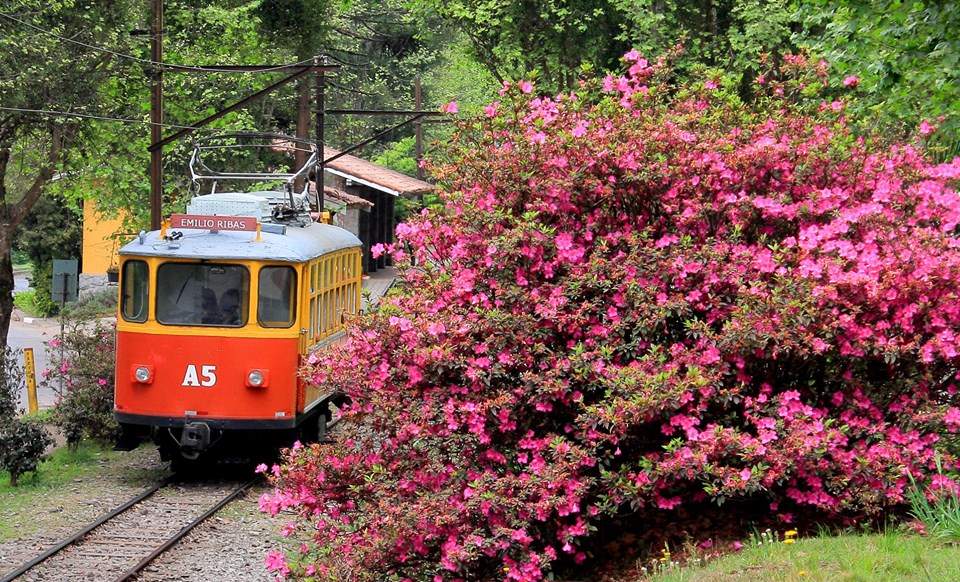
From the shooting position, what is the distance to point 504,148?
8266 mm

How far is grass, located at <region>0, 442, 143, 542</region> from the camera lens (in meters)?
13.2

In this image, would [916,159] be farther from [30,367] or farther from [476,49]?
[30,367]

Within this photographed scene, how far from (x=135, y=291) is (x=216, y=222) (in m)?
1.14

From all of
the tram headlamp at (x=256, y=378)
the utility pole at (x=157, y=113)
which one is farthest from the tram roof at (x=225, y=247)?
the utility pole at (x=157, y=113)

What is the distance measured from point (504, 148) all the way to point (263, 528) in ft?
19.4

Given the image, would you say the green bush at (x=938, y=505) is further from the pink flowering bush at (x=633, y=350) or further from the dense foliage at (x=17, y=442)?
the dense foliage at (x=17, y=442)

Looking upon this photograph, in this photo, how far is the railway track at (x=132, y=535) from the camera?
10.8 meters

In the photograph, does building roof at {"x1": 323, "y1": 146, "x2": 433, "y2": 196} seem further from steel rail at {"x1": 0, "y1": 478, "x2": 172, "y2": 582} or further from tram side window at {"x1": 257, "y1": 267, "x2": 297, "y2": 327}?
steel rail at {"x1": 0, "y1": 478, "x2": 172, "y2": 582}

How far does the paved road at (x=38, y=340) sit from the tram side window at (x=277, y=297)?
13.1 meters

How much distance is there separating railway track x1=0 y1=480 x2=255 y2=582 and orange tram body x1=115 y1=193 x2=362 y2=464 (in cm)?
66

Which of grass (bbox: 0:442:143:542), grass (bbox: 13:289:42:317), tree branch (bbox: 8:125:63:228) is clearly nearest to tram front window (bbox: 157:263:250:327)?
grass (bbox: 0:442:143:542)

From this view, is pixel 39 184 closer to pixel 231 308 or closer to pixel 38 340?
pixel 231 308

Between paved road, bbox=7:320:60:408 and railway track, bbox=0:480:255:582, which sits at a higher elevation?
railway track, bbox=0:480:255:582

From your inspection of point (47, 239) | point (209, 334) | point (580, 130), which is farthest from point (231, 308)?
point (47, 239)
